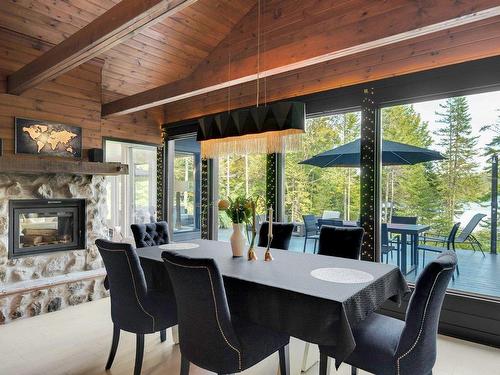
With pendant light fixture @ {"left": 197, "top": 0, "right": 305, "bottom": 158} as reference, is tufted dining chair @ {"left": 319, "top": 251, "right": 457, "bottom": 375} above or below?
below

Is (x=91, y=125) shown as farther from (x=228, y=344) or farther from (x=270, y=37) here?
(x=228, y=344)

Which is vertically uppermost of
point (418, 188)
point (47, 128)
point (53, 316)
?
point (47, 128)

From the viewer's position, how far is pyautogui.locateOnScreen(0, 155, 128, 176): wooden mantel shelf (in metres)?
3.62

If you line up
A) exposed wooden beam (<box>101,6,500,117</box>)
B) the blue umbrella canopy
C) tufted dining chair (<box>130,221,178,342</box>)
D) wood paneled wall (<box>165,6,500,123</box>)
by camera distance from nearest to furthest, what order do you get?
exposed wooden beam (<box>101,6,500,117</box>) < tufted dining chair (<box>130,221,178,342</box>) < wood paneled wall (<box>165,6,500,123</box>) < the blue umbrella canopy

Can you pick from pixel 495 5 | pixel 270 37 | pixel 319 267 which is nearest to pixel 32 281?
pixel 319 267

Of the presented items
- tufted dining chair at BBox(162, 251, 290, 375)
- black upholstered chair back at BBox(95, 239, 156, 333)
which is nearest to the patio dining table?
tufted dining chair at BBox(162, 251, 290, 375)

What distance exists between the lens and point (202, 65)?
5.43 metres

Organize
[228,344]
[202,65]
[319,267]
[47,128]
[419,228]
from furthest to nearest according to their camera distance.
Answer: [202,65] < [47,128] < [419,228] < [319,267] < [228,344]

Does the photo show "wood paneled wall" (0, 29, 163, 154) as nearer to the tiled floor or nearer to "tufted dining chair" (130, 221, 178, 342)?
"tufted dining chair" (130, 221, 178, 342)

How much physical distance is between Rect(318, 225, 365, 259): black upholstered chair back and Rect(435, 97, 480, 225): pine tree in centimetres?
117

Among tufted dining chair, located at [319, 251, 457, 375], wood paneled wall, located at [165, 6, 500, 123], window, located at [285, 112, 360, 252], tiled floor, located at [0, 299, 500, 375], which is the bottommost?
tiled floor, located at [0, 299, 500, 375]

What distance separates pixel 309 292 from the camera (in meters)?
1.88

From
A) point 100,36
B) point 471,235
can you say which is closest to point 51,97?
point 100,36

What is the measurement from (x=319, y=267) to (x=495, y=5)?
7.11 ft
